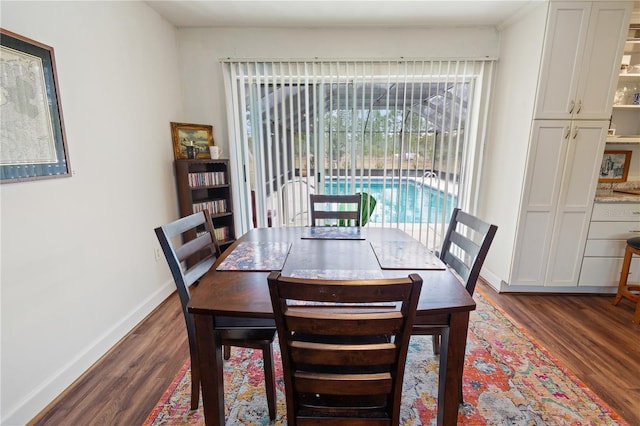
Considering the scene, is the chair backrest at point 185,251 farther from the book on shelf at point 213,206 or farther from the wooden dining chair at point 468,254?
the book on shelf at point 213,206

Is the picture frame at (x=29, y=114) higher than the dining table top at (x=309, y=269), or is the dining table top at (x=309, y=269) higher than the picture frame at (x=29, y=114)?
the picture frame at (x=29, y=114)

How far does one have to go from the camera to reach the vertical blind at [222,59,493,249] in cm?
292

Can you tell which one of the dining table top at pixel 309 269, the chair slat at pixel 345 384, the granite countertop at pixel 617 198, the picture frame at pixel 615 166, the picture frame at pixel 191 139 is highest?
the picture frame at pixel 191 139

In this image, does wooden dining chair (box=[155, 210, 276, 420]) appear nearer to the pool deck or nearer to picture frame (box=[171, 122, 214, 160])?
picture frame (box=[171, 122, 214, 160])

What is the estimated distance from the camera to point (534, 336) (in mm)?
2111

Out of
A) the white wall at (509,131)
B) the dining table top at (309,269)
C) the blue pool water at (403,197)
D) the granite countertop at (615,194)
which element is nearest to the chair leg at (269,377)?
the dining table top at (309,269)

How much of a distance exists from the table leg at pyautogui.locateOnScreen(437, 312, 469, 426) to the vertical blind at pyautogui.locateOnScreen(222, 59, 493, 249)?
2.11 metres

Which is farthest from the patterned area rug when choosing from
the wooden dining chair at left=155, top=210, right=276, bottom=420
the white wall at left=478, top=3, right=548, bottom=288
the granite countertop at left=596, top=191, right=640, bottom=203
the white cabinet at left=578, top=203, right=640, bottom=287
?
the granite countertop at left=596, top=191, right=640, bottom=203

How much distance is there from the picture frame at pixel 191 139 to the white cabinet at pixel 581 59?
301 centimetres

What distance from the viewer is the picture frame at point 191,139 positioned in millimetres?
2746

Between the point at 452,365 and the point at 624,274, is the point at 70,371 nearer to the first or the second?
the point at 452,365

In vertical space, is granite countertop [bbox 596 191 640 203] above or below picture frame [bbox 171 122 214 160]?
below

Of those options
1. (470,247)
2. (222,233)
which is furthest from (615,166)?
(222,233)

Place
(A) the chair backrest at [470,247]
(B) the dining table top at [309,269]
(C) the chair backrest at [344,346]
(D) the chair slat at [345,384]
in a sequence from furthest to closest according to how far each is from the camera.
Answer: (A) the chair backrest at [470,247] < (B) the dining table top at [309,269] < (D) the chair slat at [345,384] < (C) the chair backrest at [344,346]
